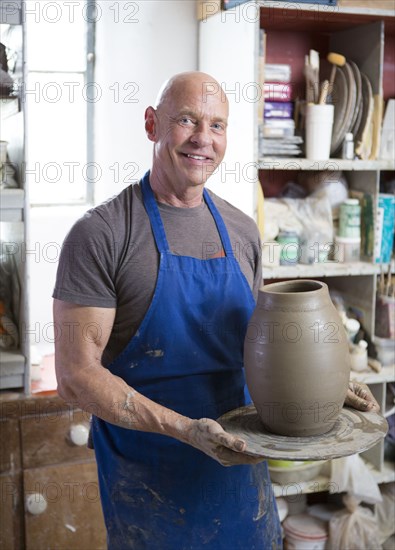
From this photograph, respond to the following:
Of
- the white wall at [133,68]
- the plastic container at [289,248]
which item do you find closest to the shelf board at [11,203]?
the white wall at [133,68]

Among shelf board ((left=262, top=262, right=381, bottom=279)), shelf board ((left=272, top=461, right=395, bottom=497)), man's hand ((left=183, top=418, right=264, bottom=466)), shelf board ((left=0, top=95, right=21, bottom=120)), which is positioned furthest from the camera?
shelf board ((left=272, top=461, right=395, bottom=497))

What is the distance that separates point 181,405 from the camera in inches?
75.8

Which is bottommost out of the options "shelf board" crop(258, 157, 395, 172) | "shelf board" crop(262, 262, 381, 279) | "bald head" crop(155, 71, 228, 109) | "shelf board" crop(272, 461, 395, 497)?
"shelf board" crop(272, 461, 395, 497)

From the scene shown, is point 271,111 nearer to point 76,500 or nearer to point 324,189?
point 324,189

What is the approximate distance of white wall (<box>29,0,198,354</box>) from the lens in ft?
9.92

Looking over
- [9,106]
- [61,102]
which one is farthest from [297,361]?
[61,102]

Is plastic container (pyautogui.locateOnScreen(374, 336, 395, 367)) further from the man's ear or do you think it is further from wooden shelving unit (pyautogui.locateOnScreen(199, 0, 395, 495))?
the man's ear

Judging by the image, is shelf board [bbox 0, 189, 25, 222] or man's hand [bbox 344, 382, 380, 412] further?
shelf board [bbox 0, 189, 25, 222]

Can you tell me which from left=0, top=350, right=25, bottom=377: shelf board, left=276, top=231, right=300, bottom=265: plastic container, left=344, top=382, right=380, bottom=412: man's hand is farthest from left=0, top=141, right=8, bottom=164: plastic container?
left=344, top=382, right=380, bottom=412: man's hand

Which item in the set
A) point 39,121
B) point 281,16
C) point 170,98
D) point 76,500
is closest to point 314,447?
point 170,98

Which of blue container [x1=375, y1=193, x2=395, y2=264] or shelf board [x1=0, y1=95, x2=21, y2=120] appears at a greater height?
shelf board [x1=0, y1=95, x2=21, y2=120]

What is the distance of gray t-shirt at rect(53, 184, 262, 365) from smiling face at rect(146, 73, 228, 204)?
87 mm

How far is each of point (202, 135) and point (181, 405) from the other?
0.66 m

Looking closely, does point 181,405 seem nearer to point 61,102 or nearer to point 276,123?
point 276,123
